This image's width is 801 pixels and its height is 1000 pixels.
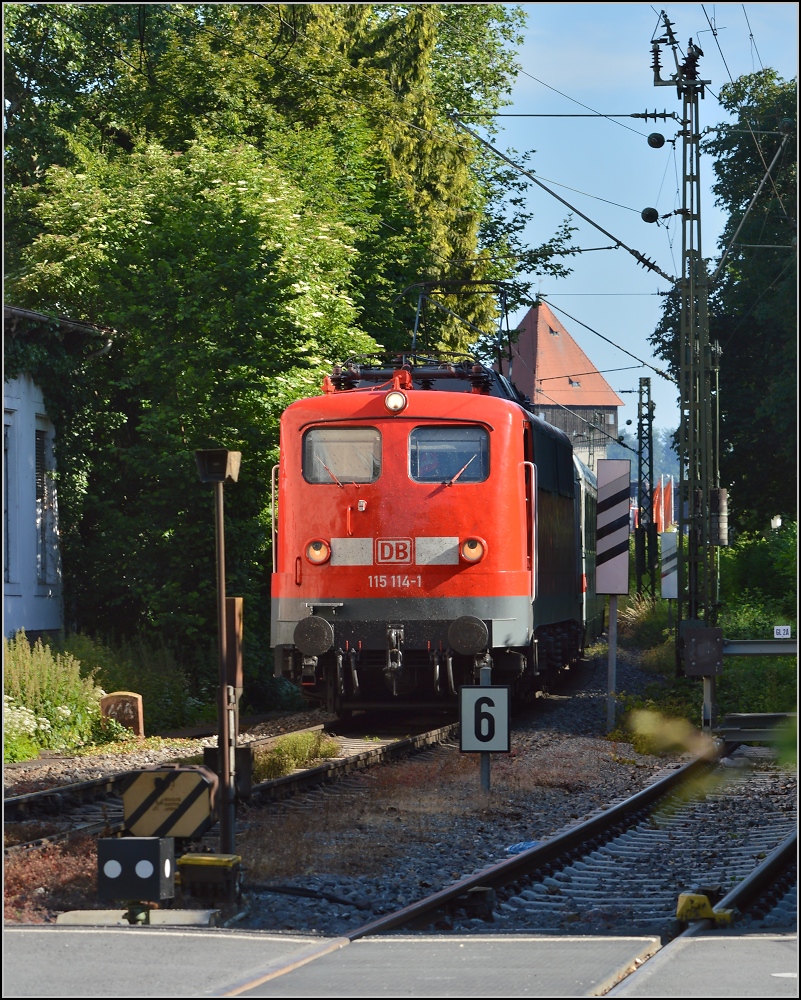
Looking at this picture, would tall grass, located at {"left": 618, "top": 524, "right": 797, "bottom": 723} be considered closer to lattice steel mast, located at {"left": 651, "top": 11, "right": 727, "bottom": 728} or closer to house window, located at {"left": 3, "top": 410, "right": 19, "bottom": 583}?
lattice steel mast, located at {"left": 651, "top": 11, "right": 727, "bottom": 728}

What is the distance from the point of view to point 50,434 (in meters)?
22.9

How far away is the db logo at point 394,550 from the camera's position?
15.7 meters

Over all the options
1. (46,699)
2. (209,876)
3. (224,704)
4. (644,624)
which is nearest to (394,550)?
(46,699)

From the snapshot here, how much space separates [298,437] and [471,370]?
2.39m

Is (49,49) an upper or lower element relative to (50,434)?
upper

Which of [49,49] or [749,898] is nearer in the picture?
[749,898]

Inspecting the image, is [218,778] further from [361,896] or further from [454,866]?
[454,866]

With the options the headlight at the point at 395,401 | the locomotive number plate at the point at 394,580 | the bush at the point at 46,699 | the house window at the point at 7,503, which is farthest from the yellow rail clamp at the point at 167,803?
the house window at the point at 7,503

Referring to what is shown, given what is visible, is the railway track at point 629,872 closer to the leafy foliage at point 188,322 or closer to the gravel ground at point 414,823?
the gravel ground at point 414,823

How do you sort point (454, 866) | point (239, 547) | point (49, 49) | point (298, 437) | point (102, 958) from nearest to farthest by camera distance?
1. point (102, 958)
2. point (454, 866)
3. point (298, 437)
4. point (239, 547)
5. point (49, 49)

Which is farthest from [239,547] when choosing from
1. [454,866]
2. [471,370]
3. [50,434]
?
[454,866]

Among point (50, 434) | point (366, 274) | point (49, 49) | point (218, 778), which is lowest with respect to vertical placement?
point (218, 778)

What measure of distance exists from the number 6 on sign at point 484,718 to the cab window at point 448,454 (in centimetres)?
356

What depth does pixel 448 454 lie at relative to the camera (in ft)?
52.8
